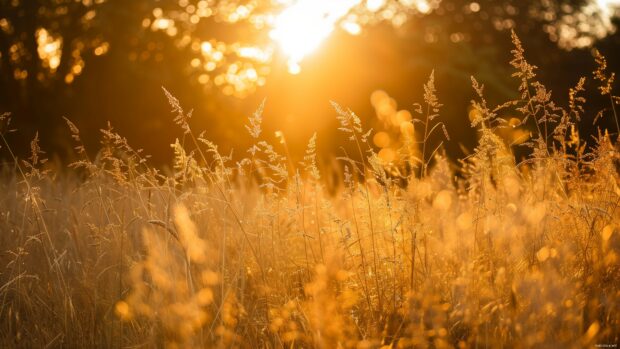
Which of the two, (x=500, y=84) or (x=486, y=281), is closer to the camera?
(x=486, y=281)

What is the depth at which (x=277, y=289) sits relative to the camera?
224cm

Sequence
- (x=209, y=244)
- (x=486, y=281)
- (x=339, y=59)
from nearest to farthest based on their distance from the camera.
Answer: (x=486, y=281) → (x=209, y=244) → (x=339, y=59)

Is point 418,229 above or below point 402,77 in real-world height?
above

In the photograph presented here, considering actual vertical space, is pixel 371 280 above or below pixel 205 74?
above

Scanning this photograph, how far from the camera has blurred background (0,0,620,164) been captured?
999 cm

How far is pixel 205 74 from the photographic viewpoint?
1080 centimetres

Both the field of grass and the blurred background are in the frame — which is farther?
the blurred background

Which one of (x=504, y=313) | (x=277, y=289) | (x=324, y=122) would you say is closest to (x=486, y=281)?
(x=504, y=313)

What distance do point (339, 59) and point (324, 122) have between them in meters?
1.76

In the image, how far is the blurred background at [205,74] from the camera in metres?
Answer: 9.99

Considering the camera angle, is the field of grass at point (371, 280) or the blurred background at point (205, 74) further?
the blurred background at point (205, 74)

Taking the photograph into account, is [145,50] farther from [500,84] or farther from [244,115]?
[500,84]

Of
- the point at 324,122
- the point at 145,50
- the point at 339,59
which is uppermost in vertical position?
the point at 145,50

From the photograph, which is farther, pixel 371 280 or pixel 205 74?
pixel 205 74
